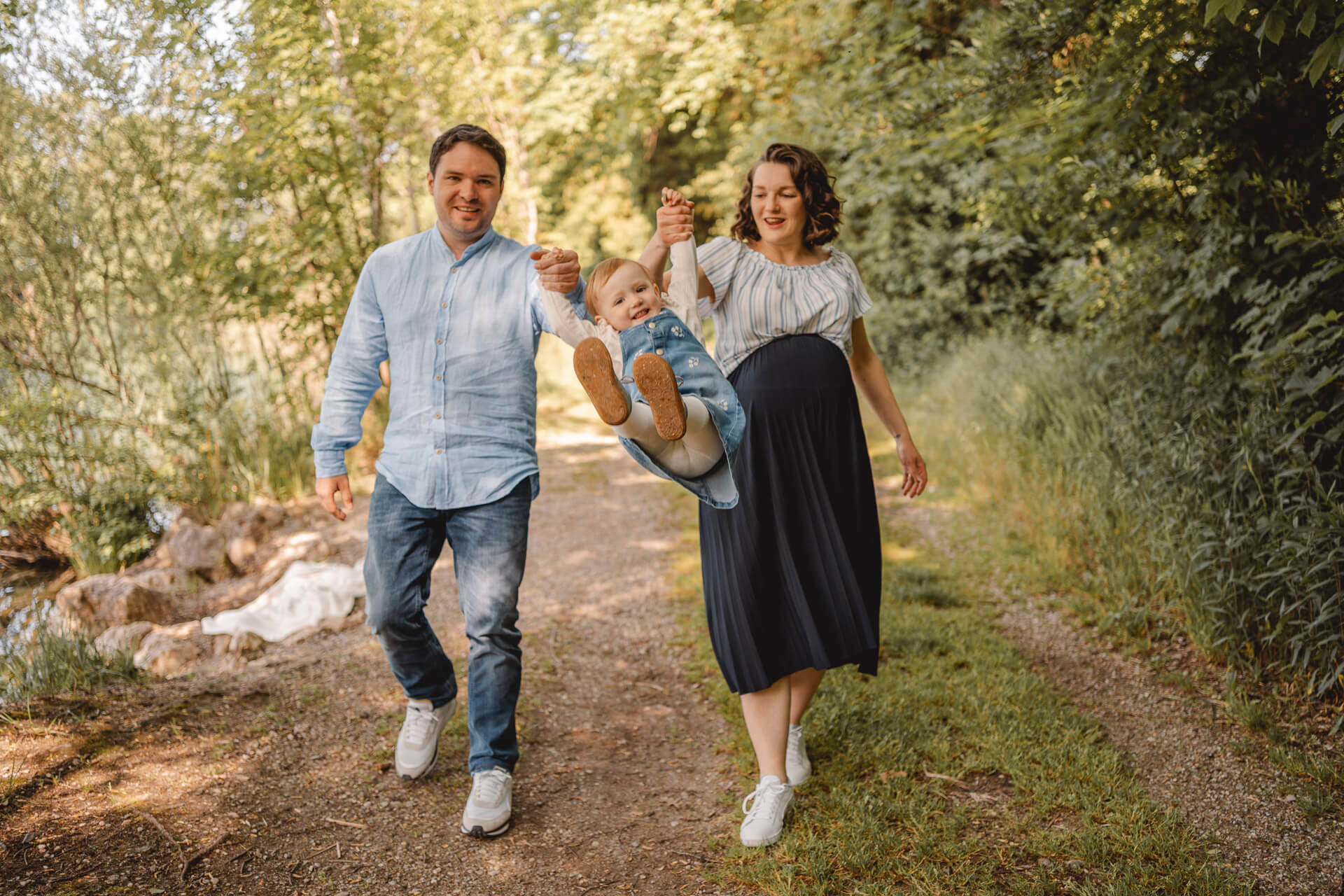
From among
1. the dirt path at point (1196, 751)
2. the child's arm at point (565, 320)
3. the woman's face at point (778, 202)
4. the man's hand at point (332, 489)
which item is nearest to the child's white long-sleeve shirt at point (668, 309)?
the child's arm at point (565, 320)

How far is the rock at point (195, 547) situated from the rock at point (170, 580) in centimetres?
15

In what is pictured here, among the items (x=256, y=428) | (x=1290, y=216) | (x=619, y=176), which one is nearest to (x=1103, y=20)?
(x=1290, y=216)

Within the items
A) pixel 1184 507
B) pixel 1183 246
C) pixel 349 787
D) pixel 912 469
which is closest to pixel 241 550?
pixel 349 787

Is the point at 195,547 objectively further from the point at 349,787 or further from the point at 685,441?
the point at 685,441

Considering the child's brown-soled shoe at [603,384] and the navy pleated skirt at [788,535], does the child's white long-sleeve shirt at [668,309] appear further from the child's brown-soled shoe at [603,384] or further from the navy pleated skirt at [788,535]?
the navy pleated skirt at [788,535]

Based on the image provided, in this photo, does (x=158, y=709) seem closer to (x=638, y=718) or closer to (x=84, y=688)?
(x=84, y=688)

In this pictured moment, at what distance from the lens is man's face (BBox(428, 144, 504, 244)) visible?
9.04 ft

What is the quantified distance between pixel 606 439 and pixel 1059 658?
7.41 metres

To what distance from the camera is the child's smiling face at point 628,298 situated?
7.84ft

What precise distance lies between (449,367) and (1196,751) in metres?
2.91

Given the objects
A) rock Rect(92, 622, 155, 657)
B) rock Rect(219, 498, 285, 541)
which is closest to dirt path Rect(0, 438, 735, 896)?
rock Rect(92, 622, 155, 657)

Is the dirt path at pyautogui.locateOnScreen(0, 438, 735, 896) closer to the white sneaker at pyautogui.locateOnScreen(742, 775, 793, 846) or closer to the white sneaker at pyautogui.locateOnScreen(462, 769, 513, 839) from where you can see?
the white sneaker at pyautogui.locateOnScreen(462, 769, 513, 839)

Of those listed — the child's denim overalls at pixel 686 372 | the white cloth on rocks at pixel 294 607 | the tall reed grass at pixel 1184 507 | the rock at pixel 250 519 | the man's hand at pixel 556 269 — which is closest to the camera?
the child's denim overalls at pixel 686 372

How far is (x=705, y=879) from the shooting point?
2594mm
